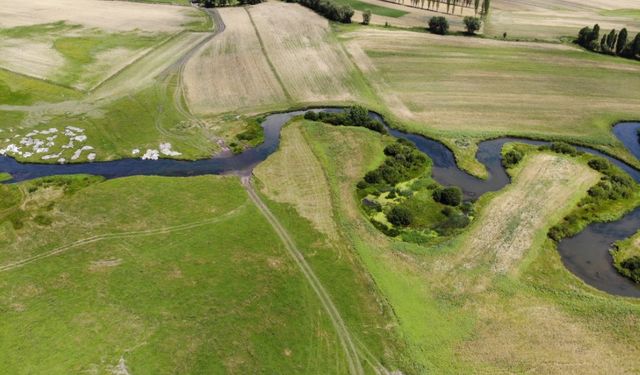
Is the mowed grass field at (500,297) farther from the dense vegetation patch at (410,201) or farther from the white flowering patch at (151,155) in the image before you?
the white flowering patch at (151,155)

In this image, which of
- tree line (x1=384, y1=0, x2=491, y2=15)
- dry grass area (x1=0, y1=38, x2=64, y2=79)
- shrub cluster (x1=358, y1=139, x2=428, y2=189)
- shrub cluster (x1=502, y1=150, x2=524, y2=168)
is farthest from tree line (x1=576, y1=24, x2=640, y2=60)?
dry grass area (x1=0, y1=38, x2=64, y2=79)

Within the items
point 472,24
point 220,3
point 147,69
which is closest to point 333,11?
point 472,24

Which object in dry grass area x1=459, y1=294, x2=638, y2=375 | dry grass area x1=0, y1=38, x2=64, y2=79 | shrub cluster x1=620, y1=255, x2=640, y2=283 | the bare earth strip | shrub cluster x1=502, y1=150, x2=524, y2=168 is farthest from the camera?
dry grass area x1=0, y1=38, x2=64, y2=79

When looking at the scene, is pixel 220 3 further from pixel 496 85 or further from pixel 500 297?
pixel 500 297

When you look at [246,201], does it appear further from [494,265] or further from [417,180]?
[494,265]

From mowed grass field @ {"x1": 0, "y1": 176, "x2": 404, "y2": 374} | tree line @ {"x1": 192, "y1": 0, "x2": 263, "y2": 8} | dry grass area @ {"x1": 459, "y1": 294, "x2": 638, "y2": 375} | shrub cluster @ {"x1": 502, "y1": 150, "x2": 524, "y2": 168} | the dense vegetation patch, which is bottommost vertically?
dry grass area @ {"x1": 459, "y1": 294, "x2": 638, "y2": 375}

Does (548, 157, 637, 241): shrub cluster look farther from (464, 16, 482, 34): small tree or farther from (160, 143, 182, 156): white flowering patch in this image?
(464, 16, 482, 34): small tree

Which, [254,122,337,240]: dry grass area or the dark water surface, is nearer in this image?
the dark water surface

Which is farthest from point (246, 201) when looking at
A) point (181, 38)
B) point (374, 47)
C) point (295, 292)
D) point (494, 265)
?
point (181, 38)
